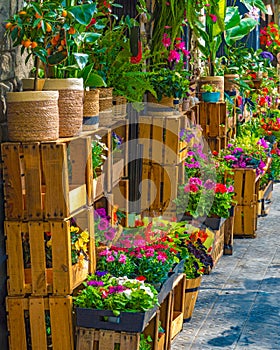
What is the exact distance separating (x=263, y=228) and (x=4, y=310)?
15.5ft

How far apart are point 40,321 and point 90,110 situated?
1294 millimetres

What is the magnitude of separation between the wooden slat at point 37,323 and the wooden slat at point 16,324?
5 cm

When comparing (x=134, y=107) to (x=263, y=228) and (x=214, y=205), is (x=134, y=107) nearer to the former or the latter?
(x=214, y=205)

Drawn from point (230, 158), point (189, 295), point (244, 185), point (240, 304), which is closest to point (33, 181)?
point (189, 295)

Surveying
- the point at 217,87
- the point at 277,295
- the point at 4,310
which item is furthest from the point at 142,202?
the point at 4,310

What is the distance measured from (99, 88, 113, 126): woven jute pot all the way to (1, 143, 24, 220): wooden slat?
44.5 inches

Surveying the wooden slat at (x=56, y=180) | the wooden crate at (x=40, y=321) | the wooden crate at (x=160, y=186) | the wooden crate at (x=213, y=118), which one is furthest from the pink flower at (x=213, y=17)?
the wooden crate at (x=40, y=321)

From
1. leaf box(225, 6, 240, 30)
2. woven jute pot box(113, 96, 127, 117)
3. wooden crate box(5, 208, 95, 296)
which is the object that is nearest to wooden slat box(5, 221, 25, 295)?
wooden crate box(5, 208, 95, 296)

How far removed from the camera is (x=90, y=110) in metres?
4.41

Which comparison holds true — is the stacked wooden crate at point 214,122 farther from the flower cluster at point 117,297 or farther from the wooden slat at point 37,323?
the wooden slat at point 37,323

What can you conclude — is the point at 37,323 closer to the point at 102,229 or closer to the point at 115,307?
the point at 115,307

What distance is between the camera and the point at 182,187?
6.44 m

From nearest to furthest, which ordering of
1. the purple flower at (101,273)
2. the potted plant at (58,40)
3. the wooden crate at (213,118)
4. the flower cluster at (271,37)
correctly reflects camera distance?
the potted plant at (58,40) < the purple flower at (101,273) < the wooden crate at (213,118) < the flower cluster at (271,37)

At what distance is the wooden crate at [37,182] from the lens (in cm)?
380
